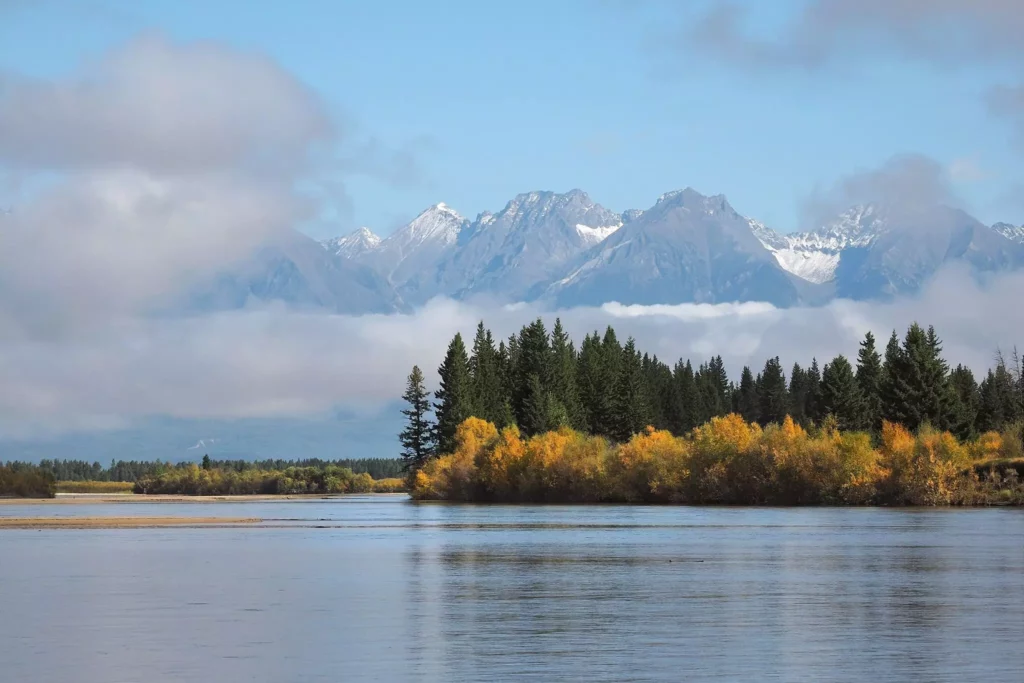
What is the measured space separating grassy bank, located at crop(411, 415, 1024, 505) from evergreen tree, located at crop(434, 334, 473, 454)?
6620 mm

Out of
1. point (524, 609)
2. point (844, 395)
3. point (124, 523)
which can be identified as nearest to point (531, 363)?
point (844, 395)

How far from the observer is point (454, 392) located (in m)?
189

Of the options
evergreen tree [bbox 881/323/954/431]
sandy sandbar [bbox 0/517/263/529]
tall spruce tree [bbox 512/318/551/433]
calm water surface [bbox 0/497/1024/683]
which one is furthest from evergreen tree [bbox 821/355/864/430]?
calm water surface [bbox 0/497/1024/683]

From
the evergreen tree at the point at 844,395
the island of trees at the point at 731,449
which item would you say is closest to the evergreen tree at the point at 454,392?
the island of trees at the point at 731,449

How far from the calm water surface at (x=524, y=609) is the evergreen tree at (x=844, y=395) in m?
118

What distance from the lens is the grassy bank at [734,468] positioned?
125 metres

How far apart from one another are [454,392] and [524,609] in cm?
14802

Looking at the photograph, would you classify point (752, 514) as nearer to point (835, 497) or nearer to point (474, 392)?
point (835, 497)

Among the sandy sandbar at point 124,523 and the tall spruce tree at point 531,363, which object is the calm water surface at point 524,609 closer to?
the sandy sandbar at point 124,523

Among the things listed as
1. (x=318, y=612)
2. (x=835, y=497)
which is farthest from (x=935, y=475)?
(x=318, y=612)

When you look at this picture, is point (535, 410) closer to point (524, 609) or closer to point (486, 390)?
point (486, 390)

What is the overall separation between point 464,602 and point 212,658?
537 inches

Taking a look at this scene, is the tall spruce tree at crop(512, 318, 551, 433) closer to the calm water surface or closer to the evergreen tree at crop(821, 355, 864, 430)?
the evergreen tree at crop(821, 355, 864, 430)

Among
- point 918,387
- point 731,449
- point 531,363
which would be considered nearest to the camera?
point 731,449
